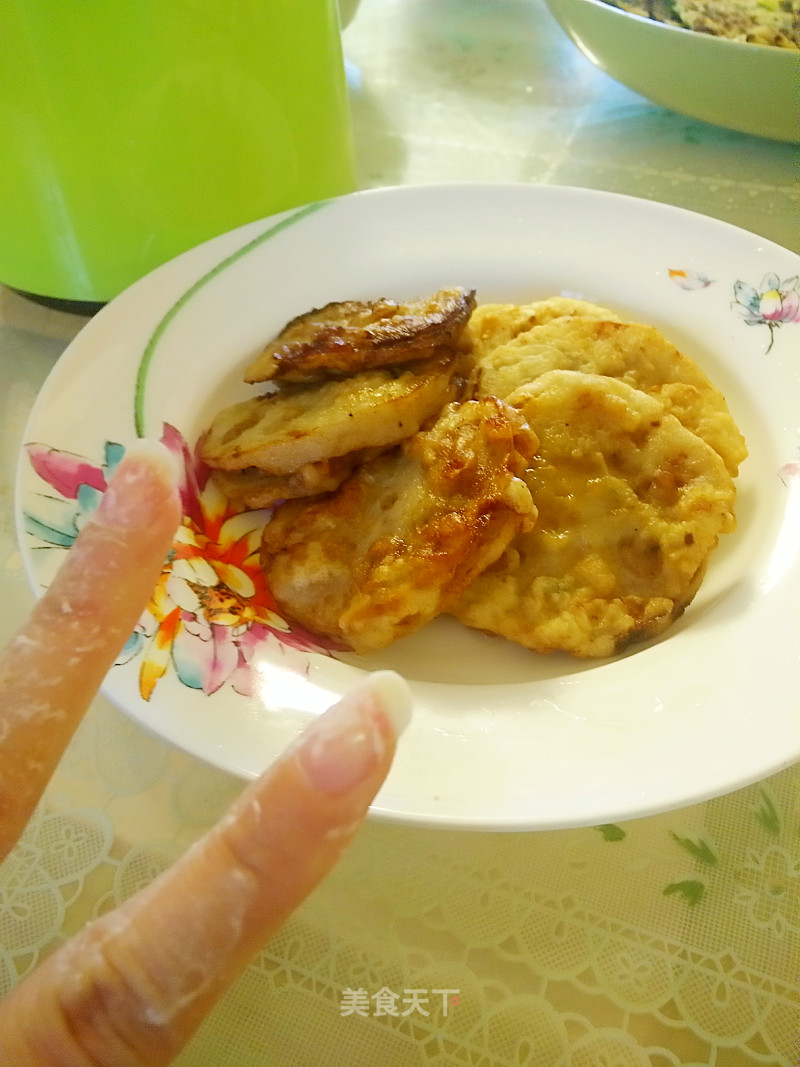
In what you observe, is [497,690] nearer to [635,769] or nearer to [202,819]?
[635,769]

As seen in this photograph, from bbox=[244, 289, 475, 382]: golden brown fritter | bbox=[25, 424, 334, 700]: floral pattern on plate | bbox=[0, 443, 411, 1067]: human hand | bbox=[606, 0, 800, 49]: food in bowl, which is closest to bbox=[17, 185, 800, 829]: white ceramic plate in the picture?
bbox=[25, 424, 334, 700]: floral pattern on plate

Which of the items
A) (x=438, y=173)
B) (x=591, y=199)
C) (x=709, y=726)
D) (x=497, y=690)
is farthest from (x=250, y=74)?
(x=709, y=726)

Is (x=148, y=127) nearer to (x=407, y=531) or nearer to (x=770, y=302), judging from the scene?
(x=407, y=531)

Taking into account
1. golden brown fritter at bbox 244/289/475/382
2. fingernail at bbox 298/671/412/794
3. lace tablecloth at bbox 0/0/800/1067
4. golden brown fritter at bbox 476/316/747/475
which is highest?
fingernail at bbox 298/671/412/794

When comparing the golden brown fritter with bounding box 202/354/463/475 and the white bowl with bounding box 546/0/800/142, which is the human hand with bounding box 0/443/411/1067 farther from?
the white bowl with bounding box 546/0/800/142

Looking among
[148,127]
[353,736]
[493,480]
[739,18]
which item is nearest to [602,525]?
[493,480]

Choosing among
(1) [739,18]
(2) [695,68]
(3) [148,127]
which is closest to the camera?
(3) [148,127]
